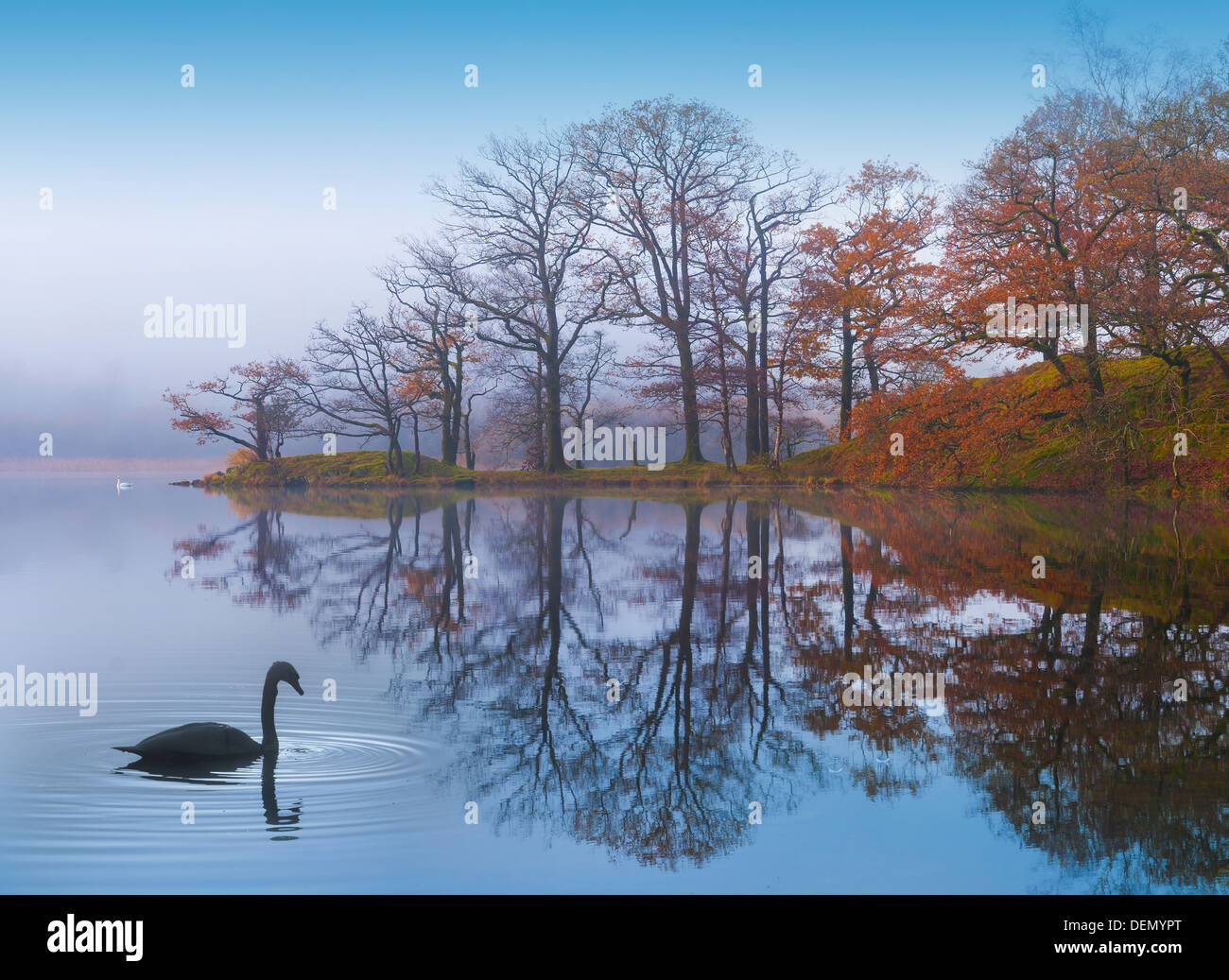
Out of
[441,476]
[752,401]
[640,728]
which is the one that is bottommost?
[640,728]

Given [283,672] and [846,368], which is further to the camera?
[846,368]

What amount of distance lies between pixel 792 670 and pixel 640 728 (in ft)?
6.97

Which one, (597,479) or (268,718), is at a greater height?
(597,479)

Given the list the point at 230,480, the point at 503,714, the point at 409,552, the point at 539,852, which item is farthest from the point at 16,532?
the point at 230,480

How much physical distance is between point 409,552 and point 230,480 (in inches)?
1829

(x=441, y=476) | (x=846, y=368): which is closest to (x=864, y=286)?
(x=846, y=368)

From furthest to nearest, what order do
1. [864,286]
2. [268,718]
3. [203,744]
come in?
1. [864,286]
2. [268,718]
3. [203,744]

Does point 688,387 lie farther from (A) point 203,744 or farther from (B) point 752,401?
(A) point 203,744

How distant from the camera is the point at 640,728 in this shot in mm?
6695

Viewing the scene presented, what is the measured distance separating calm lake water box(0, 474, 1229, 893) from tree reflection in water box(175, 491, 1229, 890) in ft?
0.12

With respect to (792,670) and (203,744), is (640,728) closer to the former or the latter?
(792,670)

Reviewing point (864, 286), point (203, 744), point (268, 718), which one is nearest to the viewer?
point (203, 744)

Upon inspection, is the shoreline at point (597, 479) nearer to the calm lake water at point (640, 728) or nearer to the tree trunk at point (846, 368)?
the tree trunk at point (846, 368)

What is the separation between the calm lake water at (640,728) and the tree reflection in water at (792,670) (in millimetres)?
36
